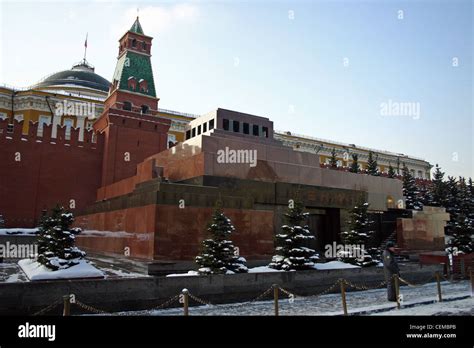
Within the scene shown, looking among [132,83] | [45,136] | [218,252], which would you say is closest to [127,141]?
[132,83]

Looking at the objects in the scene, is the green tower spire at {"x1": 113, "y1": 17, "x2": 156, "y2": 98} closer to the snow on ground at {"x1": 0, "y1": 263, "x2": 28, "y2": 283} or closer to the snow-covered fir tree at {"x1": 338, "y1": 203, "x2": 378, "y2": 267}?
the snow on ground at {"x1": 0, "y1": 263, "x2": 28, "y2": 283}

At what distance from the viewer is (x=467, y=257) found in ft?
56.7

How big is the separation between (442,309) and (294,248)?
15.3 ft

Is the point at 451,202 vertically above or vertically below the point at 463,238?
above

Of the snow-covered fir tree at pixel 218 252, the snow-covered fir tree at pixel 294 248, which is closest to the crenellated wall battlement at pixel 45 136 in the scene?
the snow-covered fir tree at pixel 294 248

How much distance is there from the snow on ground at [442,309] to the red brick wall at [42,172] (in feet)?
76.8

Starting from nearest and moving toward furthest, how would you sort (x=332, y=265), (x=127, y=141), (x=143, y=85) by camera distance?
1. (x=332, y=265)
2. (x=127, y=141)
3. (x=143, y=85)

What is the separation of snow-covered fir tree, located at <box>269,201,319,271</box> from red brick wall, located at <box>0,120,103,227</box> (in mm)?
18974

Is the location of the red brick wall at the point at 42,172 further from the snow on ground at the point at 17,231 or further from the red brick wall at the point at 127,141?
the snow on ground at the point at 17,231

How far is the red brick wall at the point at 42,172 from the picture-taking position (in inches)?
1052

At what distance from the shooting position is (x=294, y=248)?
504 inches

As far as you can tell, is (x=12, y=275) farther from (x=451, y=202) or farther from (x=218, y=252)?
(x=451, y=202)

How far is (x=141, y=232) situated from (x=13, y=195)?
1802 centimetres
